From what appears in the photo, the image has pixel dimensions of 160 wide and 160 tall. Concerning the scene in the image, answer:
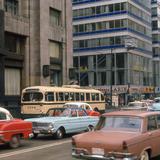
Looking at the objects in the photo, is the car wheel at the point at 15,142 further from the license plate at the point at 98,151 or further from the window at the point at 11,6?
the window at the point at 11,6

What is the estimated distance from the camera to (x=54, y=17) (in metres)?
52.3

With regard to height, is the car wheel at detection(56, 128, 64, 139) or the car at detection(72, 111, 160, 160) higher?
the car at detection(72, 111, 160, 160)

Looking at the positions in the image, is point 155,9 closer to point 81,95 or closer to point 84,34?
point 84,34

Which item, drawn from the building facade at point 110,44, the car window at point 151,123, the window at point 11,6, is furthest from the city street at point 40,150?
the building facade at point 110,44

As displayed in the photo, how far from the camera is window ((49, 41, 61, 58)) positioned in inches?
2014

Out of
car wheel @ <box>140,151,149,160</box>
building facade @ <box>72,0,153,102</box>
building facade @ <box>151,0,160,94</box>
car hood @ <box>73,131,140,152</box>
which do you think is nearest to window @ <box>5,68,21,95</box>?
car hood @ <box>73,131,140,152</box>

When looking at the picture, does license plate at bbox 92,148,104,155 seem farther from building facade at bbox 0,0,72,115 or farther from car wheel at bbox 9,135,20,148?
building facade at bbox 0,0,72,115

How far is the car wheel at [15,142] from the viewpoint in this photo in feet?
58.3

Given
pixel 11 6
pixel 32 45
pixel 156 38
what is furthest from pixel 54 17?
pixel 156 38

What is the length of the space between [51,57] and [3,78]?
1023cm

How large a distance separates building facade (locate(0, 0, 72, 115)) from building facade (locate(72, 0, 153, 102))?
32.0 m

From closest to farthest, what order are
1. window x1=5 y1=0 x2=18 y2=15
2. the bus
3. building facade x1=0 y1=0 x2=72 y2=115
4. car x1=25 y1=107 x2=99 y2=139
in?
car x1=25 y1=107 x2=99 y2=139, the bus, building facade x1=0 y1=0 x2=72 y2=115, window x1=5 y1=0 x2=18 y2=15

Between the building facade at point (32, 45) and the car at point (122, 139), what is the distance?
28.4 m

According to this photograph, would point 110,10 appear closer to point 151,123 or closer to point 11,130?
point 11,130
